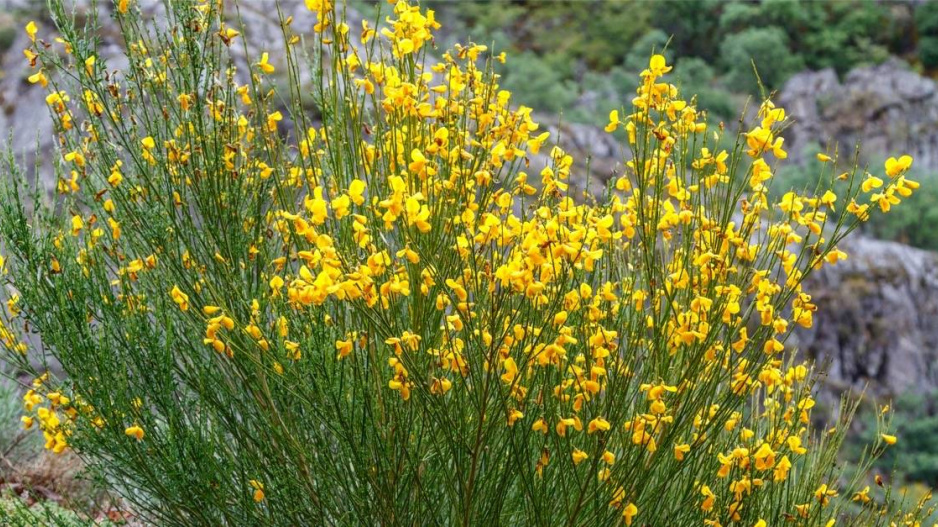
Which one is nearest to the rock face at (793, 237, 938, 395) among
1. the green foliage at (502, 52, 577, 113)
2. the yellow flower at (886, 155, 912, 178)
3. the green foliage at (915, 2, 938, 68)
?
the green foliage at (502, 52, 577, 113)

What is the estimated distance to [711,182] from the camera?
2.20 meters

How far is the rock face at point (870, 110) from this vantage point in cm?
2206

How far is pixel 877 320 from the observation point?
50.6 feet

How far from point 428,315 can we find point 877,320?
15.0 m

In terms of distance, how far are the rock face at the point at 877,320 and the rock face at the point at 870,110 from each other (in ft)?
22.1

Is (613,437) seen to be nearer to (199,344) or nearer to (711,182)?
(711,182)

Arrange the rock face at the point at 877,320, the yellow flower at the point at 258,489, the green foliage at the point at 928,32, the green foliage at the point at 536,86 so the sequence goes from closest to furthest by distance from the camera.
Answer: the yellow flower at the point at 258,489, the rock face at the point at 877,320, the green foliage at the point at 536,86, the green foliage at the point at 928,32

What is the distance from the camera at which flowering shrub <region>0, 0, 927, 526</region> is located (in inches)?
79.4

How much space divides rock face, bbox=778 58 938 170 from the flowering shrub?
2102cm

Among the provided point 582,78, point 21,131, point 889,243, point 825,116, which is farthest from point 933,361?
point 21,131

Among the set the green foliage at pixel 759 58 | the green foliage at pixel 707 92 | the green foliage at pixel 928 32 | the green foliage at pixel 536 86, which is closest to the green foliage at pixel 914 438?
the green foliage at pixel 707 92

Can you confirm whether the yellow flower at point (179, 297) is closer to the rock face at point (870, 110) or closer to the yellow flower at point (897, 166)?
the yellow flower at point (897, 166)

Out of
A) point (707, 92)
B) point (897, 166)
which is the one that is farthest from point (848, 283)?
point (897, 166)

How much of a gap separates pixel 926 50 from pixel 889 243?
10.6 meters
